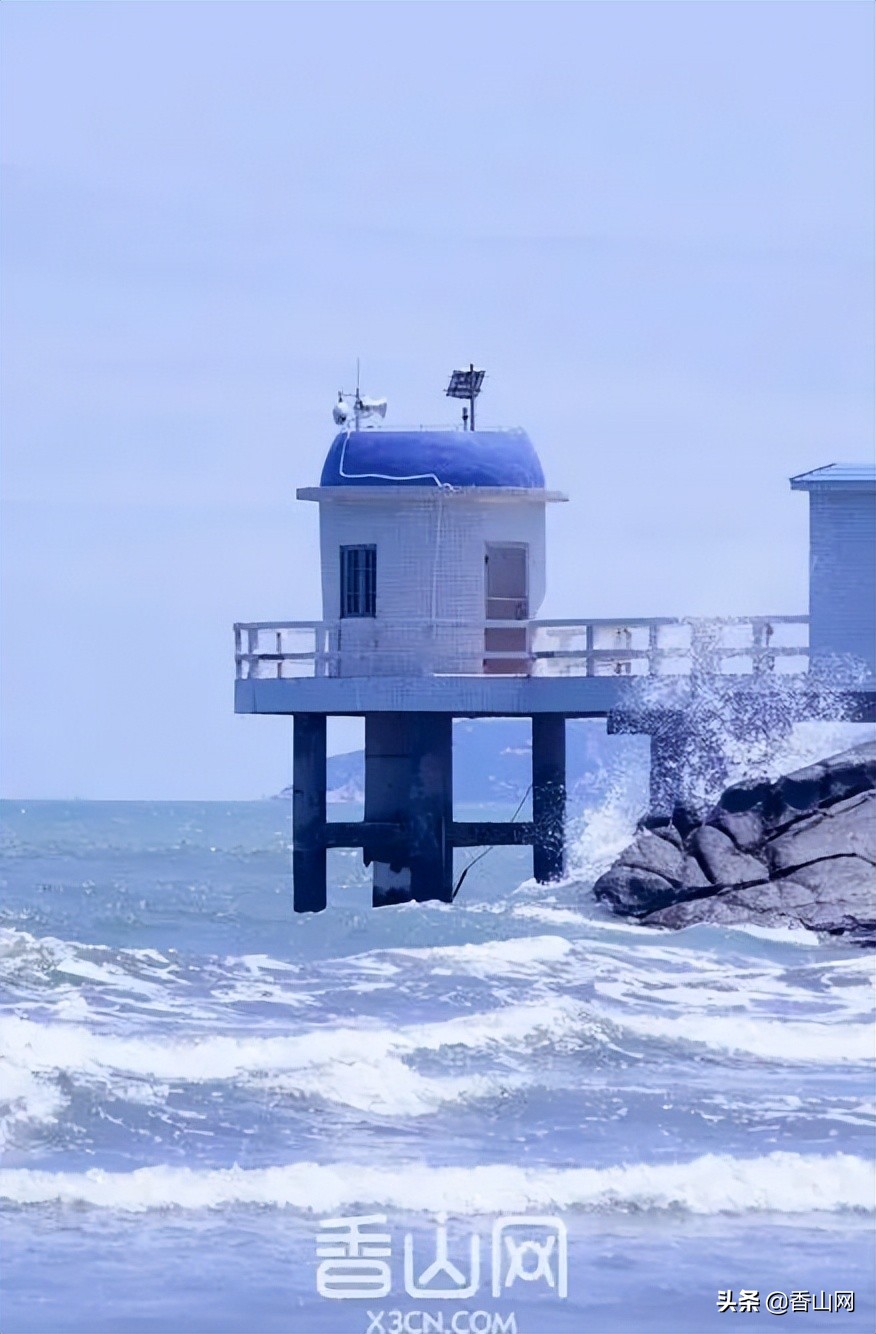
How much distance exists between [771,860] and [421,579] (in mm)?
5635

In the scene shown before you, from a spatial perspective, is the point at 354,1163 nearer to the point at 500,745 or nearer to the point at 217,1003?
the point at 217,1003

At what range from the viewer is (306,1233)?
13.7 meters

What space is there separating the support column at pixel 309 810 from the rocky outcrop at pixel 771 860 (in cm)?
440

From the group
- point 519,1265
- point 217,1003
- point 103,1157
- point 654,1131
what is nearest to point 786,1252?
point 519,1265

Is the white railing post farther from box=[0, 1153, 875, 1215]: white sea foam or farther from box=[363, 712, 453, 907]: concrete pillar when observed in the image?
box=[0, 1153, 875, 1215]: white sea foam

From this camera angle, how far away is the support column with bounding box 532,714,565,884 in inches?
1141

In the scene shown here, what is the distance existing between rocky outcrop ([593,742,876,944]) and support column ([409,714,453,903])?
2966 millimetres

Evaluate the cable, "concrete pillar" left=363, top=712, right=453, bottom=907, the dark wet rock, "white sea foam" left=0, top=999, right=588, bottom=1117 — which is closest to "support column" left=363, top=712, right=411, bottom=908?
"concrete pillar" left=363, top=712, right=453, bottom=907

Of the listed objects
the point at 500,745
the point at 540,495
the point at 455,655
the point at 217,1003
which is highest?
the point at 540,495

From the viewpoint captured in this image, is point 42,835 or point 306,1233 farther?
point 42,835

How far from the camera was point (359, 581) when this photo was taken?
28.0 m

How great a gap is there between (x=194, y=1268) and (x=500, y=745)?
5861 inches

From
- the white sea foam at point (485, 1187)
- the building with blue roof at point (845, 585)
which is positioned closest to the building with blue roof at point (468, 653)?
the building with blue roof at point (845, 585)

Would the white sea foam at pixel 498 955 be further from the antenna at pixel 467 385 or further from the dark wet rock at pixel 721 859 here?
the antenna at pixel 467 385
